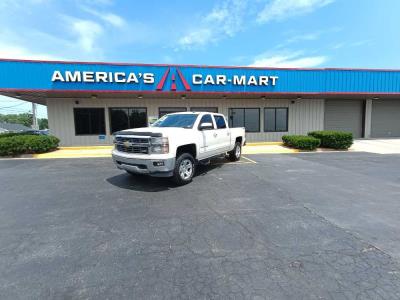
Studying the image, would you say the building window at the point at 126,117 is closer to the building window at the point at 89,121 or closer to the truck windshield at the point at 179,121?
the building window at the point at 89,121

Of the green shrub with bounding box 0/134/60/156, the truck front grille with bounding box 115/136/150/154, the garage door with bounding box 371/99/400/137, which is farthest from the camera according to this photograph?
the garage door with bounding box 371/99/400/137

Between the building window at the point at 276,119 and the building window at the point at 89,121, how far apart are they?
12.2m

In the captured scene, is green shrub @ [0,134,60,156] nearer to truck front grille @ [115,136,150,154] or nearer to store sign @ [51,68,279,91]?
store sign @ [51,68,279,91]

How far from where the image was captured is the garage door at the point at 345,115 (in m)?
18.8

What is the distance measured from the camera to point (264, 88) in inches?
619

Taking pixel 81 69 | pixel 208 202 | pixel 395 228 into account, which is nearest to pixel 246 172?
pixel 208 202

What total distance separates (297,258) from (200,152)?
4539 mm

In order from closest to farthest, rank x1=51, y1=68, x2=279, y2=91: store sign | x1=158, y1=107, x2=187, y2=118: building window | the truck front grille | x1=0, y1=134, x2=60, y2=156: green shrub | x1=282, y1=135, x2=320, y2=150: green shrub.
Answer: the truck front grille
x1=0, y1=134, x2=60, y2=156: green shrub
x1=51, y1=68, x2=279, y2=91: store sign
x1=282, y1=135, x2=320, y2=150: green shrub
x1=158, y1=107, x2=187, y2=118: building window

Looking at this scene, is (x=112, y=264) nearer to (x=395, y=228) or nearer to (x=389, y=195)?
(x=395, y=228)

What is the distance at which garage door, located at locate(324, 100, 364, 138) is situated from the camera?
18.8m

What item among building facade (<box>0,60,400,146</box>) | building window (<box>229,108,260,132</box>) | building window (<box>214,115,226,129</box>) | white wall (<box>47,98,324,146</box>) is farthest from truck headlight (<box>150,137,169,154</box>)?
building window (<box>229,108,260,132</box>)

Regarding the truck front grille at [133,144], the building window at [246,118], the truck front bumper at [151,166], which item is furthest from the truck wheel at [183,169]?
the building window at [246,118]

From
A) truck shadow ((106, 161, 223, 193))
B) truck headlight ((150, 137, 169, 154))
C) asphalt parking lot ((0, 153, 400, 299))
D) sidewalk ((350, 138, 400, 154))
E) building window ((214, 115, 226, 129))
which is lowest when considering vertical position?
asphalt parking lot ((0, 153, 400, 299))

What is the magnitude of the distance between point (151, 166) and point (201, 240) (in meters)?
2.82
